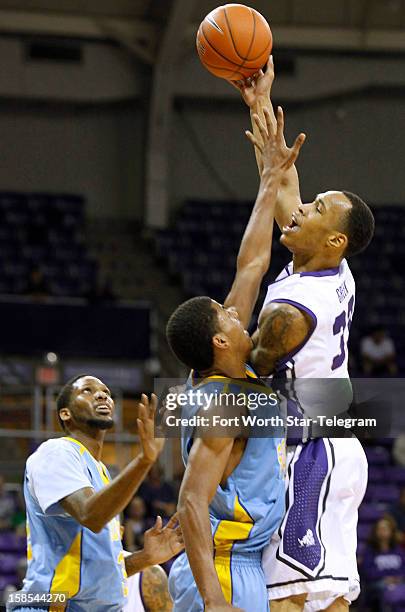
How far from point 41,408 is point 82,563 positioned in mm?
10021

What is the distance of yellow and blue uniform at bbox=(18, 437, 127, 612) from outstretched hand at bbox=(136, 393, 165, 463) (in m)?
0.75

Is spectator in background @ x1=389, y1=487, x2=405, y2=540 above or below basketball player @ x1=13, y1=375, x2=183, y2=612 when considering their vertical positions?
above

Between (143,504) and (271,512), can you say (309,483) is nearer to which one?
(271,512)

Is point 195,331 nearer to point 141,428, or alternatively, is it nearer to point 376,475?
point 141,428

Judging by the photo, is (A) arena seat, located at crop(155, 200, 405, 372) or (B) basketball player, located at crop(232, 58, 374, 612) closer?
(B) basketball player, located at crop(232, 58, 374, 612)

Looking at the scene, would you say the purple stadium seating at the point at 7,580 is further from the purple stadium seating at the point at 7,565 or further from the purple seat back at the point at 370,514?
the purple seat back at the point at 370,514

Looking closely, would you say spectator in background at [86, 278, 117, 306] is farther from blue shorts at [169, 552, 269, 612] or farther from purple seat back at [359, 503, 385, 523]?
blue shorts at [169, 552, 269, 612]

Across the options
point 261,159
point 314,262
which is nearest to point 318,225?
point 314,262

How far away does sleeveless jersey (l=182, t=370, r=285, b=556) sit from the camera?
3.86 meters

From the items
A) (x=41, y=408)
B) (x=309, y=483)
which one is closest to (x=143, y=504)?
(x=41, y=408)

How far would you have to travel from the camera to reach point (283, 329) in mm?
3871

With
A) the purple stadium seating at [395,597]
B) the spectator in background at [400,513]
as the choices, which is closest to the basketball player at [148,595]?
the purple stadium seating at [395,597]

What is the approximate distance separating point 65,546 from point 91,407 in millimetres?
630

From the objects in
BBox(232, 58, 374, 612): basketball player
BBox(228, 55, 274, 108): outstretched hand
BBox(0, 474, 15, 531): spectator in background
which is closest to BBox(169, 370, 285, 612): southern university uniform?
BBox(232, 58, 374, 612): basketball player
